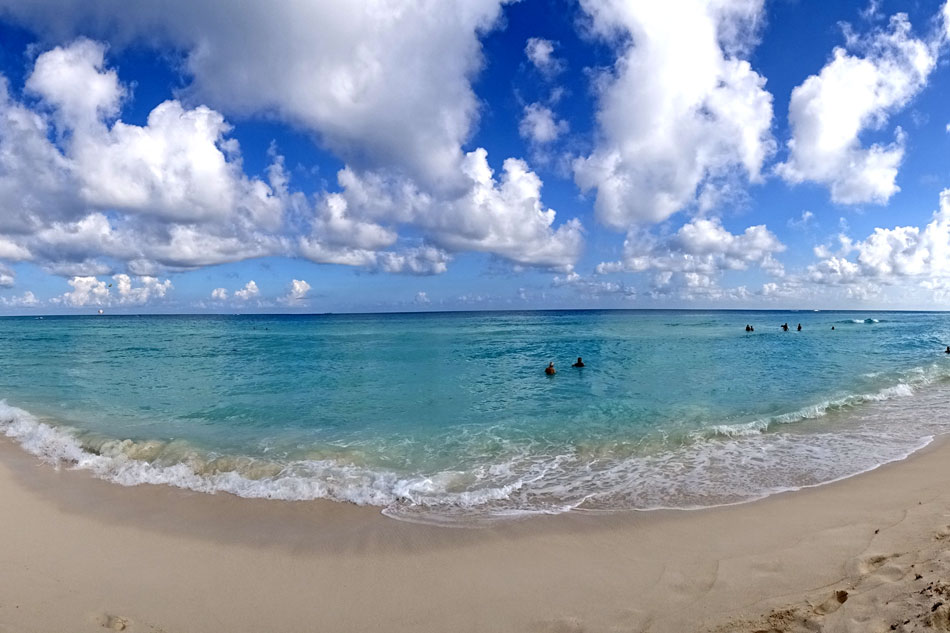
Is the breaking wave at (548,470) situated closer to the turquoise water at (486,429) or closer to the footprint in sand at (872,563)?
the turquoise water at (486,429)

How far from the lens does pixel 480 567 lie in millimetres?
6691

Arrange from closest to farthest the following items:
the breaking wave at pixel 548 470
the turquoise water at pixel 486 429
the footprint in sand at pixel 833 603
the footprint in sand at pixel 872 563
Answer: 1. the footprint in sand at pixel 833 603
2. the footprint in sand at pixel 872 563
3. the breaking wave at pixel 548 470
4. the turquoise water at pixel 486 429

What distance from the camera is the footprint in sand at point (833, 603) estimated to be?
495 centimetres

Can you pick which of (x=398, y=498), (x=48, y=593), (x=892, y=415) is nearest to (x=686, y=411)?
(x=892, y=415)

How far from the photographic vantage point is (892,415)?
15664mm

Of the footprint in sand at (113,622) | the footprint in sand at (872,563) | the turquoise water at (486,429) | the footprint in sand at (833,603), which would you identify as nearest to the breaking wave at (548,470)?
the turquoise water at (486,429)

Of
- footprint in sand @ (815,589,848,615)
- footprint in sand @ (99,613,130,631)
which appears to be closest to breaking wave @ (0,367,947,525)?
footprint in sand @ (815,589,848,615)

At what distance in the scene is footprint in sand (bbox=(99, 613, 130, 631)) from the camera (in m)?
5.39

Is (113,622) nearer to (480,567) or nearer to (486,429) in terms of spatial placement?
(480,567)

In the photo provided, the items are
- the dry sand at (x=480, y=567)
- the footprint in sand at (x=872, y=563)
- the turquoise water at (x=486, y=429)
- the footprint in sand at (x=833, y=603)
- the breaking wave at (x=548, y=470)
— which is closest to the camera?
the footprint in sand at (x=833, y=603)

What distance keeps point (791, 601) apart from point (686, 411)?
1218 centimetres

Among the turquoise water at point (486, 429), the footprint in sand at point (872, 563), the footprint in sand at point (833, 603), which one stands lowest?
the turquoise water at point (486, 429)

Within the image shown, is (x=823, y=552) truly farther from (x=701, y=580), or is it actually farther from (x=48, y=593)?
(x=48, y=593)

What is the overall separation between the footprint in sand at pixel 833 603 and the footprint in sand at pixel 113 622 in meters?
7.55
